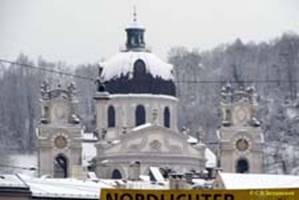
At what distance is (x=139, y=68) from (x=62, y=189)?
3942cm

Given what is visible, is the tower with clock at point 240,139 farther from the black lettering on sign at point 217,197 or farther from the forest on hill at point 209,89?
the black lettering on sign at point 217,197

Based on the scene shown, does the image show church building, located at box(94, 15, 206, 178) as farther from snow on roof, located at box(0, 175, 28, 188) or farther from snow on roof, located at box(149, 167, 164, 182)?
snow on roof, located at box(0, 175, 28, 188)

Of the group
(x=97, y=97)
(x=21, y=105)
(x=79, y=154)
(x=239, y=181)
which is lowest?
(x=97, y=97)

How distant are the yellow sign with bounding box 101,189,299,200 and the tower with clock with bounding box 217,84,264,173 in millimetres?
55441

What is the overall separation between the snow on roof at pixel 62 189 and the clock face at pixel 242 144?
28.9 metres

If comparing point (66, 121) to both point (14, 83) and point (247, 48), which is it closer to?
point (14, 83)

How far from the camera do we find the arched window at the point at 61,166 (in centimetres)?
8425

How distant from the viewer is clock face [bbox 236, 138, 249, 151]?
86.4 metres

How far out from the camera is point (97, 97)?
110 feet

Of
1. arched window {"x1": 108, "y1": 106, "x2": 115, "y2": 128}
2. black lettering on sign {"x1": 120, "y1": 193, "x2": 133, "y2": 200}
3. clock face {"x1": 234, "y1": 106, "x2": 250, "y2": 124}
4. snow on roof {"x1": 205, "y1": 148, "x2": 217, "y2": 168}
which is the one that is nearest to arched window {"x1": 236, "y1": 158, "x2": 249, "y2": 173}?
snow on roof {"x1": 205, "y1": 148, "x2": 217, "y2": 168}

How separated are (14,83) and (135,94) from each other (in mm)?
22774

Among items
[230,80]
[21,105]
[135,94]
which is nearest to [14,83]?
[21,105]

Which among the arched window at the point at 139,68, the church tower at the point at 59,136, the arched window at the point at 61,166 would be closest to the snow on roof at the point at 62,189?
the arched window at the point at 61,166

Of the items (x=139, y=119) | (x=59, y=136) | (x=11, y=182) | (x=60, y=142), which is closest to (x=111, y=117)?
(x=139, y=119)
